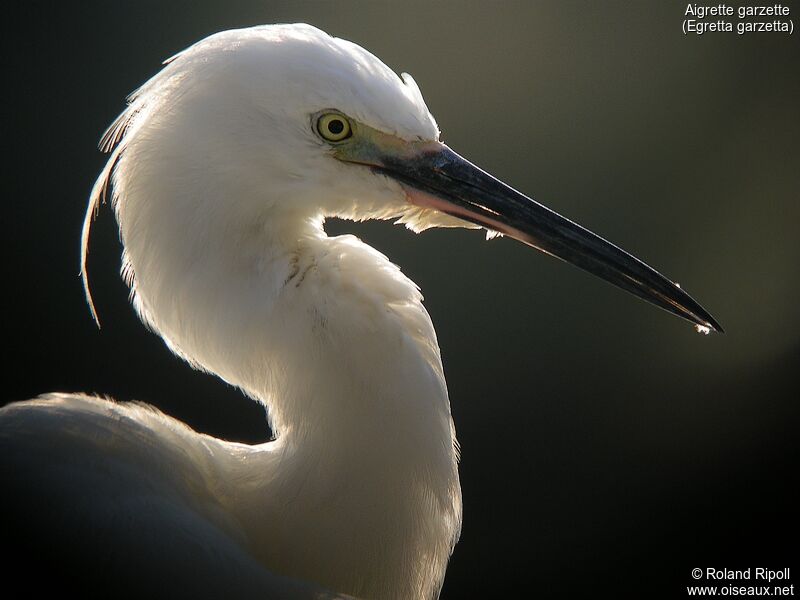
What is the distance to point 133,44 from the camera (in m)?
2.00

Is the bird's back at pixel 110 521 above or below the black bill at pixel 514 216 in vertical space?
below

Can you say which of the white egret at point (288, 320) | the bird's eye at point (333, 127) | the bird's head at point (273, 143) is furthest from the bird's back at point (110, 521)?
the bird's eye at point (333, 127)

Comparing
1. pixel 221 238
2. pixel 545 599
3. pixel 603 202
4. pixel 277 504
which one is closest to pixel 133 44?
pixel 603 202

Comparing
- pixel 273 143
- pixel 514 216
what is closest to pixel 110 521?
pixel 273 143

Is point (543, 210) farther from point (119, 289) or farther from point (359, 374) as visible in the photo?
point (119, 289)

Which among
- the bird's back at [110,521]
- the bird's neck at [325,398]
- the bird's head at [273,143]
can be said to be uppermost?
the bird's head at [273,143]

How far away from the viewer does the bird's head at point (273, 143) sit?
0.77 metres

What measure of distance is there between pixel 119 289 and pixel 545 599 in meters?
1.42

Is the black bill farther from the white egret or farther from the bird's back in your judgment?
the bird's back

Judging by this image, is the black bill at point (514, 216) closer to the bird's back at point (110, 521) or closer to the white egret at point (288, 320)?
the white egret at point (288, 320)

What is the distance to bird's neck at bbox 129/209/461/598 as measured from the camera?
779mm

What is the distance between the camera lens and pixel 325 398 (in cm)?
79

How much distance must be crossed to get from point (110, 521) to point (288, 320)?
0.82ft

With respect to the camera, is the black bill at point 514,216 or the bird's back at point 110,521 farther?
the black bill at point 514,216
